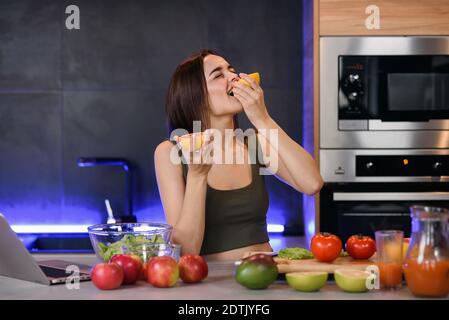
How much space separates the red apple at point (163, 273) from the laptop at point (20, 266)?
24 cm

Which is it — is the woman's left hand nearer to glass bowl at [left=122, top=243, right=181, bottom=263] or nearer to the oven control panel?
glass bowl at [left=122, top=243, right=181, bottom=263]

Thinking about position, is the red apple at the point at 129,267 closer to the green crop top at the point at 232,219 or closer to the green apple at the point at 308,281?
the green apple at the point at 308,281

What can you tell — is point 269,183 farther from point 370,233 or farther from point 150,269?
point 150,269

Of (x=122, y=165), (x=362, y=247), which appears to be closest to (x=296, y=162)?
(x=362, y=247)

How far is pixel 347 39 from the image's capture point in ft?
11.6

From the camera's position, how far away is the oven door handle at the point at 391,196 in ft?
11.5

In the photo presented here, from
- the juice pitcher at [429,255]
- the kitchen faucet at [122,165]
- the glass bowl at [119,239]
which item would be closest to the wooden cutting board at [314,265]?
the juice pitcher at [429,255]

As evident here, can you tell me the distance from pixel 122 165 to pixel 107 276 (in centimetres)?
228

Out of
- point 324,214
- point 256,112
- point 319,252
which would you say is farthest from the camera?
point 324,214

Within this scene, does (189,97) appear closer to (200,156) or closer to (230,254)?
(200,156)

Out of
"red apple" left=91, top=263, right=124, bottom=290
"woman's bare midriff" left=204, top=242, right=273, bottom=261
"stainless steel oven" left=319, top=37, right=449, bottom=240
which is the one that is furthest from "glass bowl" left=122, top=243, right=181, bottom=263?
"stainless steel oven" left=319, top=37, right=449, bottom=240

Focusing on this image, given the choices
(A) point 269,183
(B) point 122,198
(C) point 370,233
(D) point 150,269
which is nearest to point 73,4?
(B) point 122,198

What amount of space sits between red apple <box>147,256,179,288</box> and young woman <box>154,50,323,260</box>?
2.38 feet

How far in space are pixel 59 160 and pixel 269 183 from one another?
1233 millimetres
